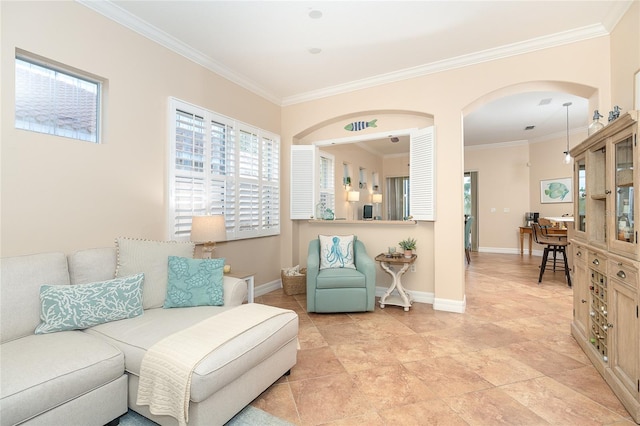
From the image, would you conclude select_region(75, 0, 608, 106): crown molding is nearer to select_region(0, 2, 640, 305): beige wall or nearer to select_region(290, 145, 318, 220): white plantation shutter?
select_region(0, 2, 640, 305): beige wall

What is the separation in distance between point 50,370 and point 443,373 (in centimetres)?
238

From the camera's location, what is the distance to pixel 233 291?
8.02 feet

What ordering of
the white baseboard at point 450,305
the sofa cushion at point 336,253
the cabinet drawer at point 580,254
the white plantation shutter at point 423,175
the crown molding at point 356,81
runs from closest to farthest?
the cabinet drawer at point 580,254 → the crown molding at point 356,81 → the white baseboard at point 450,305 → the white plantation shutter at point 423,175 → the sofa cushion at point 336,253

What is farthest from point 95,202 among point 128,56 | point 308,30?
point 308,30

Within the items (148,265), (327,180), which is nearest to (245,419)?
(148,265)

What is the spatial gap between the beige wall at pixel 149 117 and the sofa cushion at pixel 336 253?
68 centimetres

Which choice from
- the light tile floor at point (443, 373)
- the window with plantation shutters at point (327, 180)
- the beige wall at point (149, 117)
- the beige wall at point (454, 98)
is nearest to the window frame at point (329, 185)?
the window with plantation shutters at point (327, 180)

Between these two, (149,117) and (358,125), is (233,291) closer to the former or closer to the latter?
(149,117)

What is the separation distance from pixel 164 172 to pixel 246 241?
1.41 meters

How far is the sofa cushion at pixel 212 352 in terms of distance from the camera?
1.51 metres

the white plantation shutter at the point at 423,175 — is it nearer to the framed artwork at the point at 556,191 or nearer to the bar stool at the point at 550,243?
the bar stool at the point at 550,243

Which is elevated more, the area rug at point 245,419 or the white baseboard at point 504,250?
the white baseboard at point 504,250

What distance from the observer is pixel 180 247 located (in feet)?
8.53

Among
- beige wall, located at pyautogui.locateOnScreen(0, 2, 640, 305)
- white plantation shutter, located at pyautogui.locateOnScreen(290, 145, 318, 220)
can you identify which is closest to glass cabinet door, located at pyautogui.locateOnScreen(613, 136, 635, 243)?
beige wall, located at pyautogui.locateOnScreen(0, 2, 640, 305)
